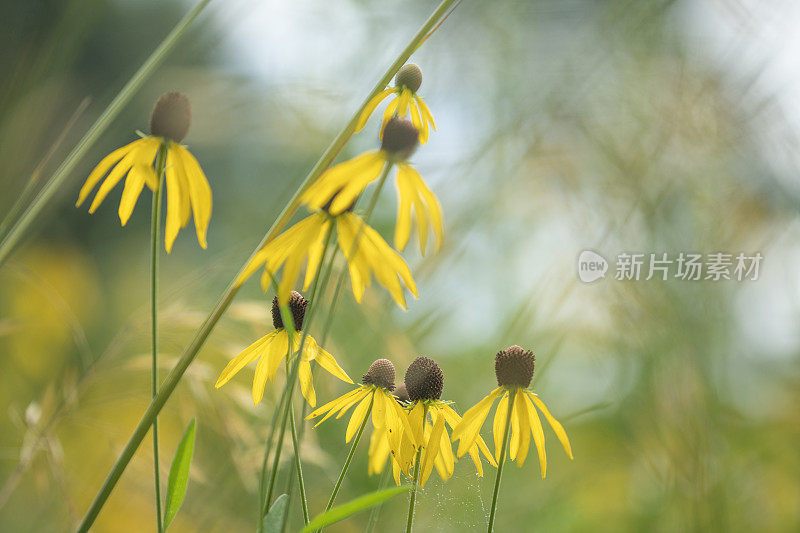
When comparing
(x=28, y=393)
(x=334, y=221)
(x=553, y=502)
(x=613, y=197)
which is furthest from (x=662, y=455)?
(x=28, y=393)

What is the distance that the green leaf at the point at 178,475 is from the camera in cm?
22

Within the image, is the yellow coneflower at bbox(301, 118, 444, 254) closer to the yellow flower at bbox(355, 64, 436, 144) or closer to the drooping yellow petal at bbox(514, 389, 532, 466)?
the yellow flower at bbox(355, 64, 436, 144)

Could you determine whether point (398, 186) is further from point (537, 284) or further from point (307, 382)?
point (537, 284)

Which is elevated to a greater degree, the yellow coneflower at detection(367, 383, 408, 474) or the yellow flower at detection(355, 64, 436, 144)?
the yellow flower at detection(355, 64, 436, 144)

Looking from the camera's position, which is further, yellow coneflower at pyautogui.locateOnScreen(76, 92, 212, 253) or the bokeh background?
the bokeh background

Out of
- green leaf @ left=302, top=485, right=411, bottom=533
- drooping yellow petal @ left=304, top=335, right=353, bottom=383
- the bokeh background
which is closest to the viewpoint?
green leaf @ left=302, top=485, right=411, bottom=533

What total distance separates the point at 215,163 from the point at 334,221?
1.54 m

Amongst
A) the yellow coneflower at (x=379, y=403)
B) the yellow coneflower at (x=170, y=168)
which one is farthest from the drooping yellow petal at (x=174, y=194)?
the yellow coneflower at (x=379, y=403)

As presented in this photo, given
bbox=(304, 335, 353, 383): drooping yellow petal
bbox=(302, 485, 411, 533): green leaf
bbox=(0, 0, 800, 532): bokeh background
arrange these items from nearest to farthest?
1. bbox=(302, 485, 411, 533): green leaf
2. bbox=(304, 335, 353, 383): drooping yellow petal
3. bbox=(0, 0, 800, 532): bokeh background

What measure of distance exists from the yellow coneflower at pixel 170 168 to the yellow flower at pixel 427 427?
0.11 metres

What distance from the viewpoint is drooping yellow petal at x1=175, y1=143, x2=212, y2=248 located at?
242mm

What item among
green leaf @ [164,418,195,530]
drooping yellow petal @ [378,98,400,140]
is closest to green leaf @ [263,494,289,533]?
green leaf @ [164,418,195,530]

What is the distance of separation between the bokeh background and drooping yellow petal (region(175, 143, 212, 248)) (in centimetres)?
17

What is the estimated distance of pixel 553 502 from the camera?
0.74m
